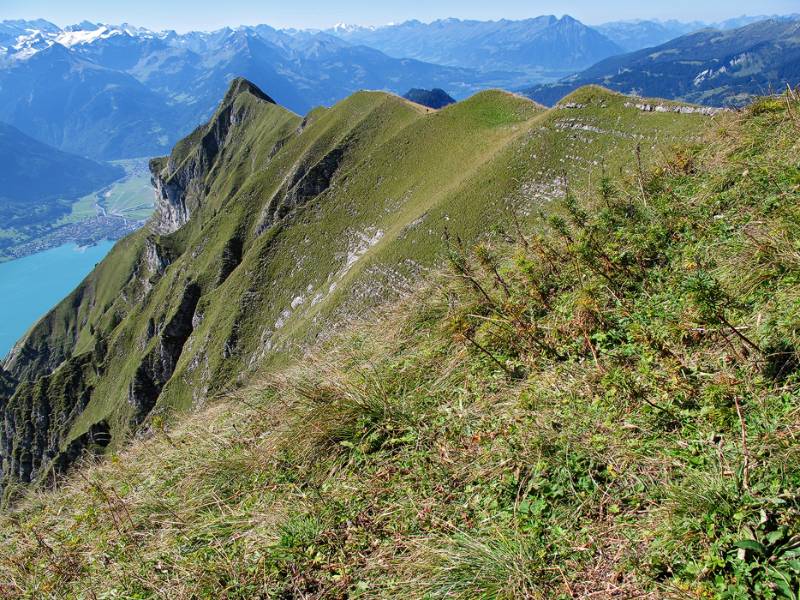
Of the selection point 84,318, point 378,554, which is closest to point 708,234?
point 378,554

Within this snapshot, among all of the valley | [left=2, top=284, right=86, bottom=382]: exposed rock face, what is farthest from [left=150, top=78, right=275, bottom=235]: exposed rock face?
the valley

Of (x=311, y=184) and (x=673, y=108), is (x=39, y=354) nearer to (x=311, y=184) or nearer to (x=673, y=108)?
(x=311, y=184)

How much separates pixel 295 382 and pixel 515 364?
3.88m

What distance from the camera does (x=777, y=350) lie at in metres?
4.94

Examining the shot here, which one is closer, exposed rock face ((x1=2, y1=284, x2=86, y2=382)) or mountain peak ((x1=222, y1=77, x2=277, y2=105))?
mountain peak ((x1=222, y1=77, x2=277, y2=105))

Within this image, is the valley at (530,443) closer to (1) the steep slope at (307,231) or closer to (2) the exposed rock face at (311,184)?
(1) the steep slope at (307,231)

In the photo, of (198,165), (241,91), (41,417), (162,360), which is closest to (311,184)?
(162,360)

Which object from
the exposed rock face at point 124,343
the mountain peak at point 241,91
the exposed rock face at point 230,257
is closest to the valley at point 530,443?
the exposed rock face at point 124,343

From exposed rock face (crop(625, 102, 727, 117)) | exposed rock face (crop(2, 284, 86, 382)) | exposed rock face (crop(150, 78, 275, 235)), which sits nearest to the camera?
exposed rock face (crop(625, 102, 727, 117))

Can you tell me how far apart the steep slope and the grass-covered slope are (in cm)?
506

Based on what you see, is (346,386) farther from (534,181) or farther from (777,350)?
(534,181)

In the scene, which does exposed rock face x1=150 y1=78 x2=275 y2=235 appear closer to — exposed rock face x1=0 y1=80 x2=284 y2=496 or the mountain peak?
the mountain peak

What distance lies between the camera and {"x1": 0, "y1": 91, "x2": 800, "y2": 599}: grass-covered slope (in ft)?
12.5

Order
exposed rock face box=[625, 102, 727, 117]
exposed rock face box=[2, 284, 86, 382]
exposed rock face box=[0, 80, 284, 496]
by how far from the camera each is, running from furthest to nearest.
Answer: exposed rock face box=[2, 284, 86, 382] → exposed rock face box=[0, 80, 284, 496] → exposed rock face box=[625, 102, 727, 117]
